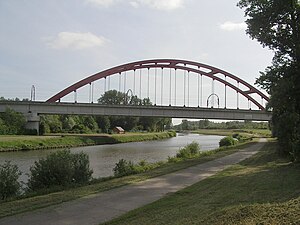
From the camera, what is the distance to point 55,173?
12.5 m

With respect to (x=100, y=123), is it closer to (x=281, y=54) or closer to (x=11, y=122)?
(x=11, y=122)

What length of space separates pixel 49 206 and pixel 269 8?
50.9ft

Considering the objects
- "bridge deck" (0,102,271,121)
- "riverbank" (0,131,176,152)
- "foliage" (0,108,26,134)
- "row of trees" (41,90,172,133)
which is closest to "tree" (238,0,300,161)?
"riverbank" (0,131,176,152)

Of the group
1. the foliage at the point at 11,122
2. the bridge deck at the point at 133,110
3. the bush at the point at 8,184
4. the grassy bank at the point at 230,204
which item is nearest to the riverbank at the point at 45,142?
the foliage at the point at 11,122

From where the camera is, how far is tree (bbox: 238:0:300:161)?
694 inches

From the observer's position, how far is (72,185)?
1203 cm

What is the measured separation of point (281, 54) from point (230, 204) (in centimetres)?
1467

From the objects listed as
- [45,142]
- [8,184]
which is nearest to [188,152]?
[8,184]

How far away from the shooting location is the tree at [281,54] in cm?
1762

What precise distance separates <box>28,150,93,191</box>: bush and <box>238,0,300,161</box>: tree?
10.3 metres

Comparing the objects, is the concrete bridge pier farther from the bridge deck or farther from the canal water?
the canal water

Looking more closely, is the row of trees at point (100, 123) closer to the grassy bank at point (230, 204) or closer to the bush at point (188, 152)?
the bush at point (188, 152)

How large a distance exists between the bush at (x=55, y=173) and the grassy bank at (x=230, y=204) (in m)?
4.78

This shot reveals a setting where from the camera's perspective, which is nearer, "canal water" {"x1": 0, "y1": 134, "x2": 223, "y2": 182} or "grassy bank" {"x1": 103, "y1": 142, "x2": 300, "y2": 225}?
"grassy bank" {"x1": 103, "y1": 142, "x2": 300, "y2": 225}
